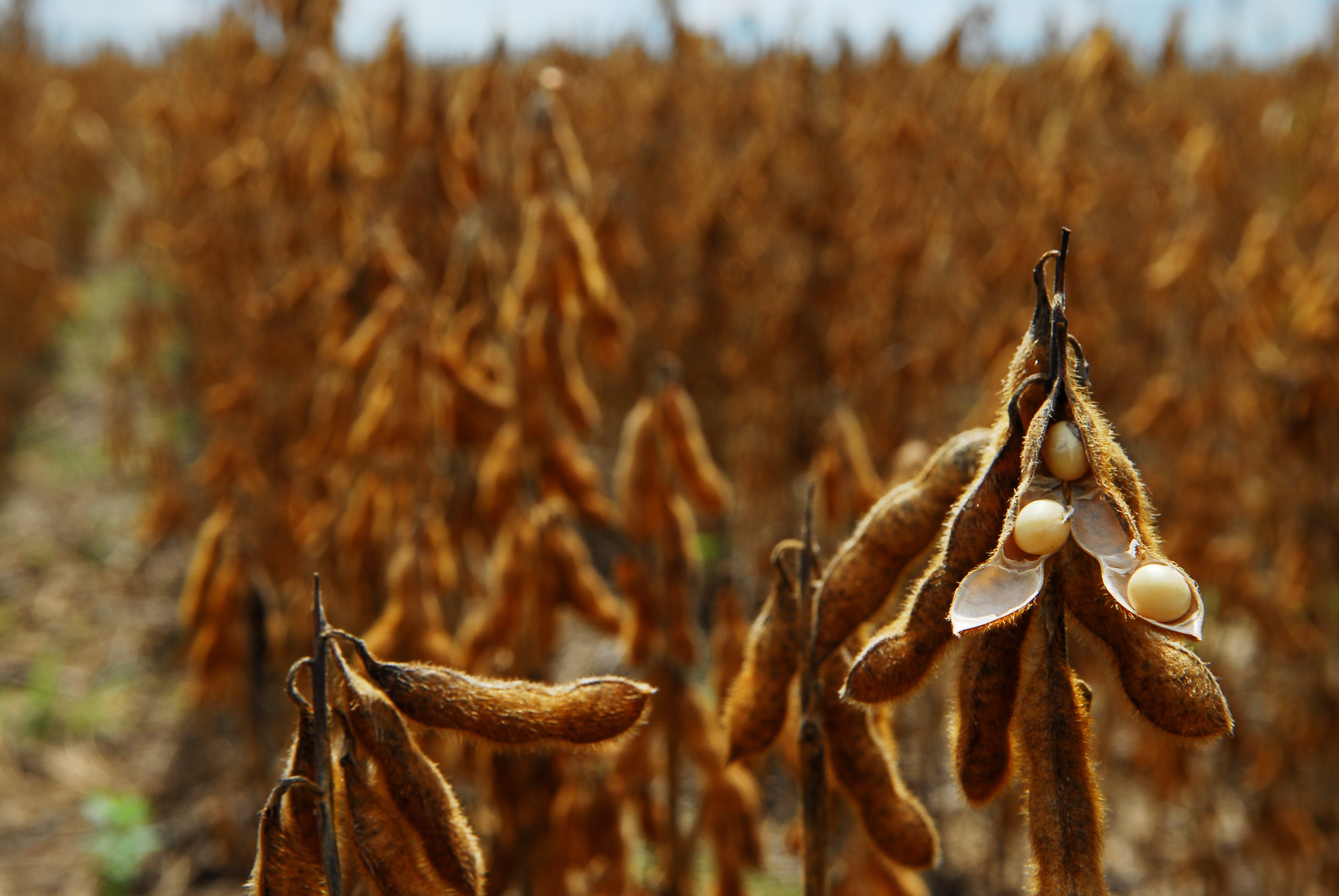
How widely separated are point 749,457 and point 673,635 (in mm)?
2994

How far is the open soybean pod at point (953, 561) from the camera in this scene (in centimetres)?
72

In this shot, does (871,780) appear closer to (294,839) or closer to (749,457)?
(294,839)

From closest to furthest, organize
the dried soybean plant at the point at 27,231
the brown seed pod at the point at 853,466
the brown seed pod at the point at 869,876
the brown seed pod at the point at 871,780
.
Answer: the brown seed pod at the point at 871,780 → the brown seed pod at the point at 869,876 → the brown seed pod at the point at 853,466 → the dried soybean plant at the point at 27,231

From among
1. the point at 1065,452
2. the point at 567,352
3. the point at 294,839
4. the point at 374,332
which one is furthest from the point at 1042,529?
the point at 374,332

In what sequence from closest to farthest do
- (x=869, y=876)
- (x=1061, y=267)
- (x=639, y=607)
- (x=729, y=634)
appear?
(x=1061, y=267)
(x=869, y=876)
(x=729, y=634)
(x=639, y=607)

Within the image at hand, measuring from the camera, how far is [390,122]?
2.92 m

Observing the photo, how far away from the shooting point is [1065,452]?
67cm

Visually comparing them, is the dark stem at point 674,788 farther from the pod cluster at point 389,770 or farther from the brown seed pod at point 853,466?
the pod cluster at point 389,770

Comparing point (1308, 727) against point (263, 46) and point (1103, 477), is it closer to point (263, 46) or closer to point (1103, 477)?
point (1103, 477)

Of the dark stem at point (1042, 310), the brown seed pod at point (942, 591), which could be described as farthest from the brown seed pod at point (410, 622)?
the dark stem at point (1042, 310)

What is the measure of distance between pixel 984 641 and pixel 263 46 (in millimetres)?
4698

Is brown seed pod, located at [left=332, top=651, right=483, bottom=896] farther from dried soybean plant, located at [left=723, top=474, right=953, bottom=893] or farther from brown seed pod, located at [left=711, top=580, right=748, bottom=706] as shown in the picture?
brown seed pod, located at [left=711, top=580, right=748, bottom=706]

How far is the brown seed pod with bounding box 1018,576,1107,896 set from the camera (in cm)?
67

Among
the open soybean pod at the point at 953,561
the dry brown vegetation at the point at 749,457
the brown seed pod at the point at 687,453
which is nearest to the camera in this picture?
the open soybean pod at the point at 953,561
